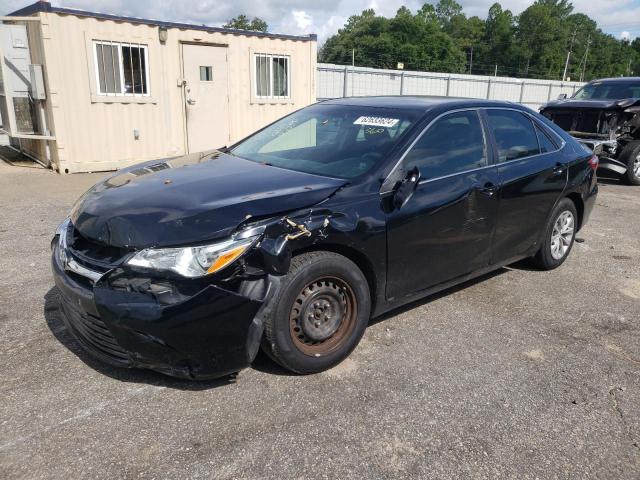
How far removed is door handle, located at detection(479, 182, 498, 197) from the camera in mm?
4051

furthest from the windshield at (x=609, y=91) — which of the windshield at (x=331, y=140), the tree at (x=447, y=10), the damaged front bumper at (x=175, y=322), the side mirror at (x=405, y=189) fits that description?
the tree at (x=447, y=10)

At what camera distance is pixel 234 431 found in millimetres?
2750

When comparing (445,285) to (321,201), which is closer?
(321,201)

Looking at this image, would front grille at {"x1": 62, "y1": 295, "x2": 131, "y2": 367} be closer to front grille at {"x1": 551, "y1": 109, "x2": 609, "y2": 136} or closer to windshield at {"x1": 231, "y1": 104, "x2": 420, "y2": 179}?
windshield at {"x1": 231, "y1": 104, "x2": 420, "y2": 179}

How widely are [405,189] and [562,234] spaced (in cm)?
260

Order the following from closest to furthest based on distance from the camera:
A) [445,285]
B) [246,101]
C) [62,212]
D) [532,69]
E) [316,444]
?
[316,444] → [445,285] → [62,212] → [246,101] → [532,69]

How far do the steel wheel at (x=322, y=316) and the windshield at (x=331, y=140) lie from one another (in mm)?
785

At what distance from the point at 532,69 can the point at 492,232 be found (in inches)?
3848

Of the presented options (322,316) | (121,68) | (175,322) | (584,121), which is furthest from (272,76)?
(175,322)

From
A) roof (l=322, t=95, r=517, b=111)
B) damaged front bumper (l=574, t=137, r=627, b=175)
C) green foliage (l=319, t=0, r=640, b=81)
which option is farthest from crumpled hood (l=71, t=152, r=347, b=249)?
green foliage (l=319, t=0, r=640, b=81)

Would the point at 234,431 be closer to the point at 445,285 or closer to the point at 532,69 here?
the point at 445,285

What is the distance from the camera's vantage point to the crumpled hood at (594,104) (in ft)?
33.1

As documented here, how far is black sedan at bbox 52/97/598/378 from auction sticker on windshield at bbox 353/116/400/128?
0.02m

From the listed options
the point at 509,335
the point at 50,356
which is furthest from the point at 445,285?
the point at 50,356
